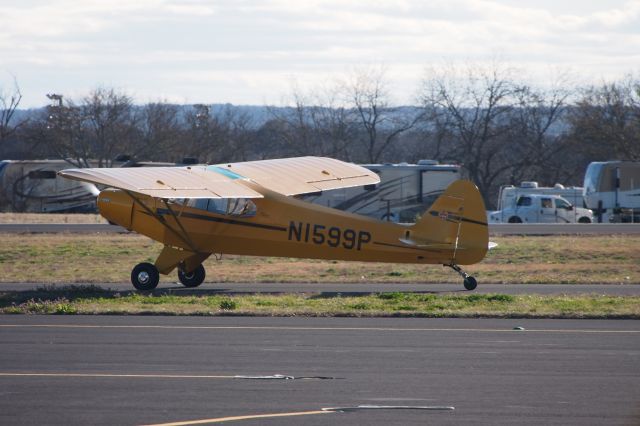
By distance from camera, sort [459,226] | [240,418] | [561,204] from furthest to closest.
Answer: [561,204] → [459,226] → [240,418]

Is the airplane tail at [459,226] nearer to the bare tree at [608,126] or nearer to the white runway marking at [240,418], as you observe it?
the white runway marking at [240,418]

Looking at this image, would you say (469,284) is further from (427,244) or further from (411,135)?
(411,135)

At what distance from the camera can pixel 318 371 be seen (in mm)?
10391

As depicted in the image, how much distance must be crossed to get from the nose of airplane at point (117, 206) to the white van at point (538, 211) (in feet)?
94.1

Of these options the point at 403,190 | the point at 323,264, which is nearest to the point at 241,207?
the point at 323,264

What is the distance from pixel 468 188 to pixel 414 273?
5096 mm

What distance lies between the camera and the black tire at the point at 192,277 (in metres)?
20.2

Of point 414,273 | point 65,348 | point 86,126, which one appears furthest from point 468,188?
point 86,126

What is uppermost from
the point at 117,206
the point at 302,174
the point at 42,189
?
the point at 302,174

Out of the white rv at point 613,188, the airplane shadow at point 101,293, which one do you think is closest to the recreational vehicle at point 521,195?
the white rv at point 613,188

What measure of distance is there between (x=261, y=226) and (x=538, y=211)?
94.2 ft

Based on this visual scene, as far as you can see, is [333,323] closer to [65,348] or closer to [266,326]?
[266,326]

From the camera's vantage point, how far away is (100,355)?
11.3 metres

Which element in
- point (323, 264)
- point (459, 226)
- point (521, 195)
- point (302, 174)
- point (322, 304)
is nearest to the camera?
point (322, 304)
